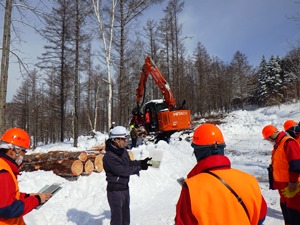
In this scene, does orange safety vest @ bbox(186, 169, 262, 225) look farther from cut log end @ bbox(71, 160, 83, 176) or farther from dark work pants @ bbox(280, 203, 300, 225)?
cut log end @ bbox(71, 160, 83, 176)

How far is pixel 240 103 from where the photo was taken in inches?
2112

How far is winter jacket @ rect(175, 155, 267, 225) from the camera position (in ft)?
6.08

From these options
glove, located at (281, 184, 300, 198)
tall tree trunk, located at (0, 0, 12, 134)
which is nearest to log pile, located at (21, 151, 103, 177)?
tall tree trunk, located at (0, 0, 12, 134)

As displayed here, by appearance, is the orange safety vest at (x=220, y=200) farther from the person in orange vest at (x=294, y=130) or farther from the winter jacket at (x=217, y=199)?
the person in orange vest at (x=294, y=130)

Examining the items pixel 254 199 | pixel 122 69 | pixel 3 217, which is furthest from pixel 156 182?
pixel 122 69

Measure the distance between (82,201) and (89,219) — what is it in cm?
83

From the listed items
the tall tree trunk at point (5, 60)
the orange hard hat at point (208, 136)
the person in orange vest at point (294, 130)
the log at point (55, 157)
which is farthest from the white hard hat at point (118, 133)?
the tall tree trunk at point (5, 60)

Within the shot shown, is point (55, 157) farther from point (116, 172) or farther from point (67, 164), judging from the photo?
point (116, 172)

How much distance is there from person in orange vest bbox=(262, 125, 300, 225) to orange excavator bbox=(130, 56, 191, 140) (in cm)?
1008

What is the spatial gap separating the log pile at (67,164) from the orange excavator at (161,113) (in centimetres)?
672

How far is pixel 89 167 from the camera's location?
802 centimetres

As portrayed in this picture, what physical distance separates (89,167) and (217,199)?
21.7ft

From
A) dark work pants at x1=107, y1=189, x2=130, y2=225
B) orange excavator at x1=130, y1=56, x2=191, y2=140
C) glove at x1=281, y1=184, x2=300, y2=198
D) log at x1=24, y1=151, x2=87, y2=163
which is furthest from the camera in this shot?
orange excavator at x1=130, y1=56, x2=191, y2=140

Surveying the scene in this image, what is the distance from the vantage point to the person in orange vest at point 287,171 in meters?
3.98
